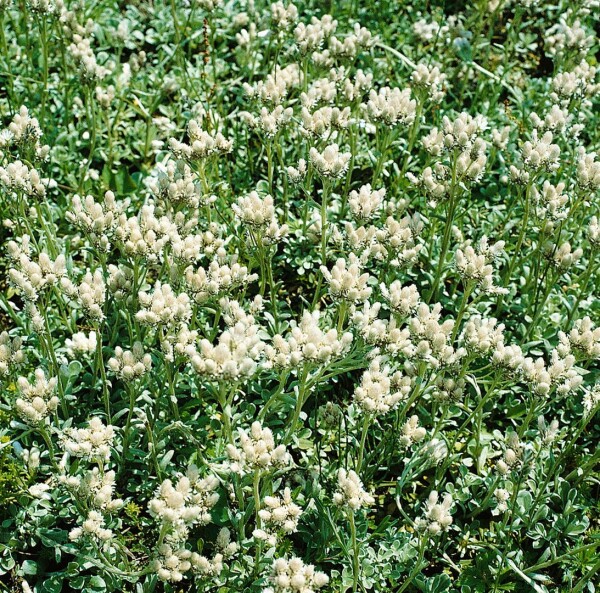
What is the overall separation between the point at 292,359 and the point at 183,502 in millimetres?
549

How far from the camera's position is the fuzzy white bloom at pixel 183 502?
94.2 inches

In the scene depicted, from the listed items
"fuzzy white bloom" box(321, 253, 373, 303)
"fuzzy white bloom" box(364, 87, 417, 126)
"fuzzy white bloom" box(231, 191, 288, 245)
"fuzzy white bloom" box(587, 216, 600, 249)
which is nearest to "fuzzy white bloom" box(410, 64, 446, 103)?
"fuzzy white bloom" box(364, 87, 417, 126)

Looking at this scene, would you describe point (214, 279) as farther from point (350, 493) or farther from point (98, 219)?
point (350, 493)

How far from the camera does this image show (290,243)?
405 cm

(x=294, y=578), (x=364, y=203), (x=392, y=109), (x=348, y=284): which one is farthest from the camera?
(x=392, y=109)

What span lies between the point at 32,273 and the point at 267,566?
4.26 ft

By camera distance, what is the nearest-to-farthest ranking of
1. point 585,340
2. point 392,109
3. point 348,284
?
point 348,284 < point 585,340 < point 392,109

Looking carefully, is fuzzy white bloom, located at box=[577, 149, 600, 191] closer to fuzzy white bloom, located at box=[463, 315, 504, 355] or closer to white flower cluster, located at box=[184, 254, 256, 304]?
fuzzy white bloom, located at box=[463, 315, 504, 355]

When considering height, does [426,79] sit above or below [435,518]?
above

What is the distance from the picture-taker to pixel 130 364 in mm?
2750

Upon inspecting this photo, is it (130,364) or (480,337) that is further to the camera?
(480,337)

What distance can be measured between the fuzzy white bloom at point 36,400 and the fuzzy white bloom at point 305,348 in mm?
724

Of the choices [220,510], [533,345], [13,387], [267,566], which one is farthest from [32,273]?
[533,345]

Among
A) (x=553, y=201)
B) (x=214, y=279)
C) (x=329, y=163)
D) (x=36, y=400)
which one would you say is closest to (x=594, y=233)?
(x=553, y=201)
